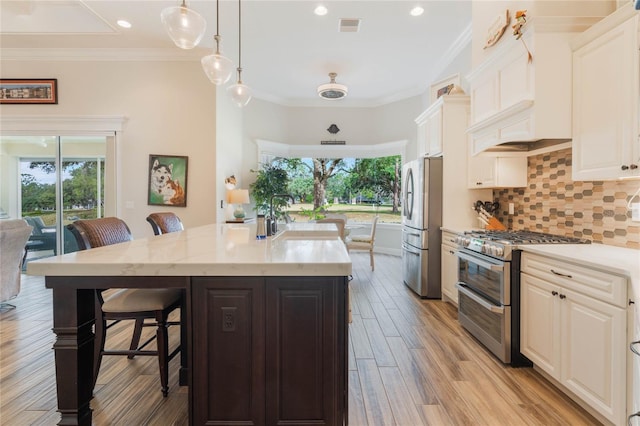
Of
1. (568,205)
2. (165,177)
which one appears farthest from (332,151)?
(568,205)

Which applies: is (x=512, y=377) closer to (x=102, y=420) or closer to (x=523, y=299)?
(x=523, y=299)

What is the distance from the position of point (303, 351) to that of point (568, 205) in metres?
2.56

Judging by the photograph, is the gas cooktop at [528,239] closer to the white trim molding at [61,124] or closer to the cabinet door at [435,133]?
the cabinet door at [435,133]

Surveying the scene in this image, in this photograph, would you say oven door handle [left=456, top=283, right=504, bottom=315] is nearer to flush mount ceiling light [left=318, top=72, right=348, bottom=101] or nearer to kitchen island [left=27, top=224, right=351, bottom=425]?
kitchen island [left=27, top=224, right=351, bottom=425]

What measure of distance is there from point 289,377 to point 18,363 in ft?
8.06

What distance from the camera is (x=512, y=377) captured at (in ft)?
7.48

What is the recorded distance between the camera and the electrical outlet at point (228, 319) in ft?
4.72

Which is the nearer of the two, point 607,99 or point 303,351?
point 303,351

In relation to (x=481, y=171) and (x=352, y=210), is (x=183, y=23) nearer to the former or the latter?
(x=481, y=171)

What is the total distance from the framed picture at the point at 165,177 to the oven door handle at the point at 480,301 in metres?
4.15

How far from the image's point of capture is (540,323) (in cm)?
220

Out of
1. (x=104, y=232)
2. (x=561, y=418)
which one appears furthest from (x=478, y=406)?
(x=104, y=232)

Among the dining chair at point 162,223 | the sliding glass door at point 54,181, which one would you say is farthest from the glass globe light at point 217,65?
the sliding glass door at point 54,181

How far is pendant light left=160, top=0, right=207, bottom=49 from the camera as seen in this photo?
2170 millimetres
